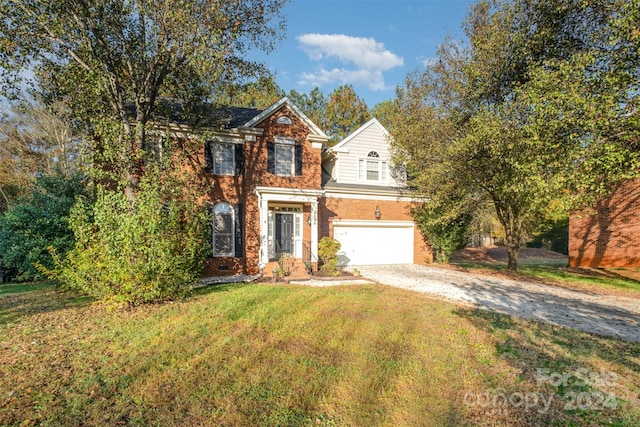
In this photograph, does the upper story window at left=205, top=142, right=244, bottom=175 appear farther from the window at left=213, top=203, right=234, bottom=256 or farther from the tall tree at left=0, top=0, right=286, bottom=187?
the tall tree at left=0, top=0, right=286, bottom=187

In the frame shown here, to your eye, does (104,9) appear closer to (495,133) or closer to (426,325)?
(426,325)

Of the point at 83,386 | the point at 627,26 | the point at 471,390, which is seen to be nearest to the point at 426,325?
Result: the point at 471,390

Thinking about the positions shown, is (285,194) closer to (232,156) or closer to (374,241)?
(232,156)

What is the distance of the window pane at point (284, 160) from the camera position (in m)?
13.1

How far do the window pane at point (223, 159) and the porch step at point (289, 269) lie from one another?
4270 millimetres

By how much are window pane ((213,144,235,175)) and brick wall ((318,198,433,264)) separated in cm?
441

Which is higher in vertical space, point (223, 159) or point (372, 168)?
point (372, 168)

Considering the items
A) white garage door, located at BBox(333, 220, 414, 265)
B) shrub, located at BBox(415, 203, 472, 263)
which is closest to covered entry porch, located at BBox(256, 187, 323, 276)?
white garage door, located at BBox(333, 220, 414, 265)

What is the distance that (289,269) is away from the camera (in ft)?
40.1

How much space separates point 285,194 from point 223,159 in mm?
2972

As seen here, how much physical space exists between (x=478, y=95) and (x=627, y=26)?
5.19 meters

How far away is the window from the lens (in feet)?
40.7

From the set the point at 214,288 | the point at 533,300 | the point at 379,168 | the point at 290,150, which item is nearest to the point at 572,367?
the point at 533,300

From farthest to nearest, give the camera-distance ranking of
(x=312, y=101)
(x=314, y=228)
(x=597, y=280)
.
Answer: (x=312, y=101)
(x=314, y=228)
(x=597, y=280)
